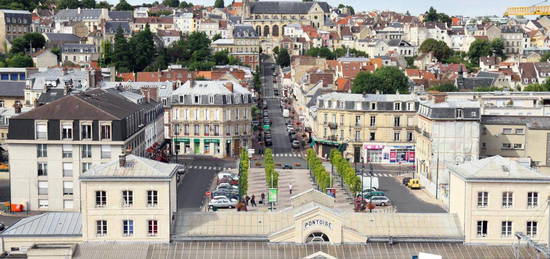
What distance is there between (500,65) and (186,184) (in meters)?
95.7

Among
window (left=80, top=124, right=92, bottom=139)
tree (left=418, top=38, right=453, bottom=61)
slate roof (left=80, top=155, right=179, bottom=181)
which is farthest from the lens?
tree (left=418, top=38, right=453, bottom=61)

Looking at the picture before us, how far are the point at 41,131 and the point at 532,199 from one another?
35.2 m

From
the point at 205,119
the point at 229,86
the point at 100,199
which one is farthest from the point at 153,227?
the point at 229,86

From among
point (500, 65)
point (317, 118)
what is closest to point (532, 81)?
point (500, 65)

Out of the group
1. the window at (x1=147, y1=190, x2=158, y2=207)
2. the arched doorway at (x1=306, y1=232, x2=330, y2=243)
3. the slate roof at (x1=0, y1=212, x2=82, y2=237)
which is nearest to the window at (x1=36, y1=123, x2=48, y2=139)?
the slate roof at (x1=0, y1=212, x2=82, y2=237)

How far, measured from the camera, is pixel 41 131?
5622 cm

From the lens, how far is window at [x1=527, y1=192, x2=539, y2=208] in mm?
33219

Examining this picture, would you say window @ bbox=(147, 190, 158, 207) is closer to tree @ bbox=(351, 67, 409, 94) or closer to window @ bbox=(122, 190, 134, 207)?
window @ bbox=(122, 190, 134, 207)

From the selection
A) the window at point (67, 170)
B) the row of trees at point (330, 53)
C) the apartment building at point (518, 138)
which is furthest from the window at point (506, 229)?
the row of trees at point (330, 53)

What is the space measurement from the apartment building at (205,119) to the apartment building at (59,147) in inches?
1112

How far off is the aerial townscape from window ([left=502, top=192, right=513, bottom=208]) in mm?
73

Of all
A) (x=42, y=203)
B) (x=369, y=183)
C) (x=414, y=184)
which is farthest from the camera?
(x=414, y=184)

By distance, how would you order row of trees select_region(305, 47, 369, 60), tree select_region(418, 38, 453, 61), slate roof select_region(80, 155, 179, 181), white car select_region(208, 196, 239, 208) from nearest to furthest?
slate roof select_region(80, 155, 179, 181) → white car select_region(208, 196, 239, 208) → tree select_region(418, 38, 453, 61) → row of trees select_region(305, 47, 369, 60)

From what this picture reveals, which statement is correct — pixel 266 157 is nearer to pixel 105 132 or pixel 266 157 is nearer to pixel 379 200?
pixel 379 200
